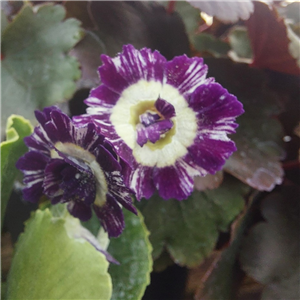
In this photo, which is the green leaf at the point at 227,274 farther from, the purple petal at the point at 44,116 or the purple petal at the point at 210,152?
the purple petal at the point at 44,116

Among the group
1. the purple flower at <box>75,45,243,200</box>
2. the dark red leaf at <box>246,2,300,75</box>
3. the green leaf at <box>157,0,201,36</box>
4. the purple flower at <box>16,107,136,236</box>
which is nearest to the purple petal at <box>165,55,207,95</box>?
the purple flower at <box>75,45,243,200</box>

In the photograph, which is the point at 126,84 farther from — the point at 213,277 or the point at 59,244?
the point at 213,277

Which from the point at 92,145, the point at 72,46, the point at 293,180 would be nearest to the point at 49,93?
the point at 72,46

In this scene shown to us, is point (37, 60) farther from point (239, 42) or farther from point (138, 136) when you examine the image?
point (239, 42)

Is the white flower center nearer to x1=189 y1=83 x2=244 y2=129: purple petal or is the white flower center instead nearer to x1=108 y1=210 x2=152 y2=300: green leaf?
x1=189 y1=83 x2=244 y2=129: purple petal

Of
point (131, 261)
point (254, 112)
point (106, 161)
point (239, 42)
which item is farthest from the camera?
point (239, 42)

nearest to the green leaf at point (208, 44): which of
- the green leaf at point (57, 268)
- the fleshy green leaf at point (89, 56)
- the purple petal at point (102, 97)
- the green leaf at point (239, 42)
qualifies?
the green leaf at point (239, 42)

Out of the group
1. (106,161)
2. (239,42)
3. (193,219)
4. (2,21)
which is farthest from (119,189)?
(239,42)
